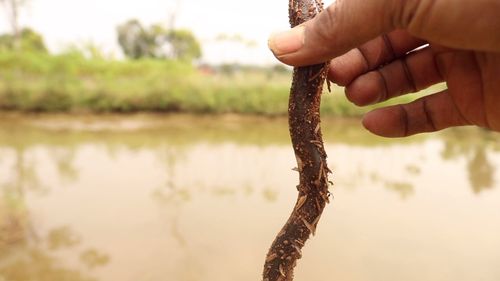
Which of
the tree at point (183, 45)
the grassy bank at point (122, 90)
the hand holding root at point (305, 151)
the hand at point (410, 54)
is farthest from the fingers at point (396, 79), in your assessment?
the tree at point (183, 45)

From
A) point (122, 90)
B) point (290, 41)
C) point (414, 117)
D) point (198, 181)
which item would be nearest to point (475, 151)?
point (198, 181)

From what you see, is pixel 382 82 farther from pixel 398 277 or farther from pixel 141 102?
pixel 141 102

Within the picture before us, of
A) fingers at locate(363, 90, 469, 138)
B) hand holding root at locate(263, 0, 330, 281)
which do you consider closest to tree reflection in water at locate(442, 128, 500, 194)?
fingers at locate(363, 90, 469, 138)

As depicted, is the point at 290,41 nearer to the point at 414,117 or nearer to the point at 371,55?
the point at 371,55

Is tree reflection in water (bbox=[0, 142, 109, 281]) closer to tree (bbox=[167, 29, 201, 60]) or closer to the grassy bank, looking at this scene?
the grassy bank

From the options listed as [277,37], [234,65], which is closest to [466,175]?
[277,37]

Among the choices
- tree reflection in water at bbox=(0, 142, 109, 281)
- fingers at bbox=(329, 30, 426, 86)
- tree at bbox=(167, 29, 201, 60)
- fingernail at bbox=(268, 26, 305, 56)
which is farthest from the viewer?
tree at bbox=(167, 29, 201, 60)

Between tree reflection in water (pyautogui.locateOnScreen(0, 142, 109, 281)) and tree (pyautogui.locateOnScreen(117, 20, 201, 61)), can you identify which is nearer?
tree reflection in water (pyautogui.locateOnScreen(0, 142, 109, 281))
